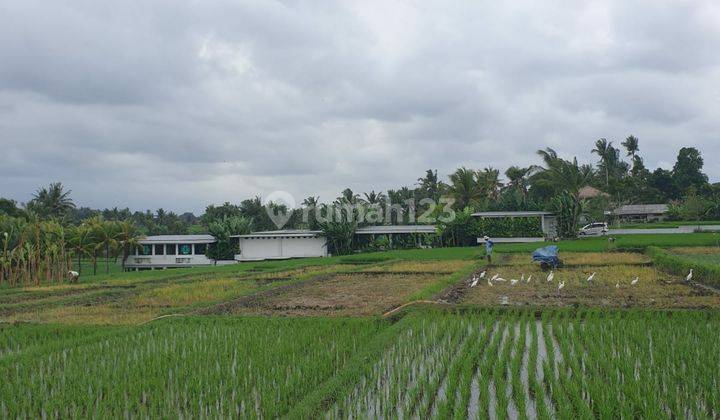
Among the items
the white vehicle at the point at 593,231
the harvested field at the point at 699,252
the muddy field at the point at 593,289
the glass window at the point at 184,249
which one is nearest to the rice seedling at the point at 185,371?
the muddy field at the point at 593,289

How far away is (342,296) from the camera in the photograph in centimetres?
1408

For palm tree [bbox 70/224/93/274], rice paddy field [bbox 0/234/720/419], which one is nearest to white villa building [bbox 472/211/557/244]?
rice paddy field [bbox 0/234/720/419]

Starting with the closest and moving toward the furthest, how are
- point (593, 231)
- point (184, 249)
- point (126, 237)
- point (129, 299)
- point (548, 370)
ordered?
point (548, 370), point (129, 299), point (126, 237), point (184, 249), point (593, 231)

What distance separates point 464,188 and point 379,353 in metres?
31.6

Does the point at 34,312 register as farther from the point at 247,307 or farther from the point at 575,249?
the point at 575,249

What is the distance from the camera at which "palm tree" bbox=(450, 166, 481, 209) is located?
1501 inches

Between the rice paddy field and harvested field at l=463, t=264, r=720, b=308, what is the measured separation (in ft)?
0.22

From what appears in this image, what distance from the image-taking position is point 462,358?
280 inches

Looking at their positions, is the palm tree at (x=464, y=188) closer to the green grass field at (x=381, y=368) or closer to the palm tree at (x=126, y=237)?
the palm tree at (x=126, y=237)

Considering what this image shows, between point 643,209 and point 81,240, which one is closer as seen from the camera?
Answer: point 81,240

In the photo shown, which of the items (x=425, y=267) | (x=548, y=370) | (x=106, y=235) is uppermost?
(x=106, y=235)

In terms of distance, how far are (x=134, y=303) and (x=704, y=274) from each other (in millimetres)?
14027

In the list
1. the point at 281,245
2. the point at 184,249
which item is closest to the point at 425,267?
the point at 281,245

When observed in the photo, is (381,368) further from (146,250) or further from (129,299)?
(146,250)
